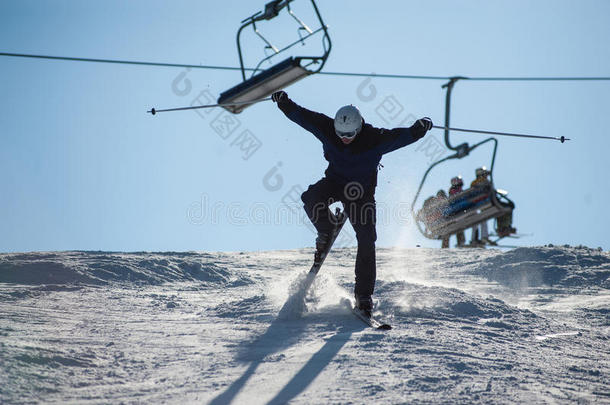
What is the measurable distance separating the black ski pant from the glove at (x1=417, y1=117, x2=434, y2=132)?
0.66 m

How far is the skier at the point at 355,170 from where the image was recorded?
4934 millimetres

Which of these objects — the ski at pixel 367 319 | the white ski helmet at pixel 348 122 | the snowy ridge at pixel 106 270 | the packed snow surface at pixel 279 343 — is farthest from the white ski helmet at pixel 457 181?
the white ski helmet at pixel 348 122

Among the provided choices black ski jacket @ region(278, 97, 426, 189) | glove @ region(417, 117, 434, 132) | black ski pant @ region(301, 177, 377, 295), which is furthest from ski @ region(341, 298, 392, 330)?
glove @ region(417, 117, 434, 132)

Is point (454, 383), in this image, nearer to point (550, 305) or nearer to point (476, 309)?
point (476, 309)

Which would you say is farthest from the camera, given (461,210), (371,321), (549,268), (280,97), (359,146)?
(461,210)

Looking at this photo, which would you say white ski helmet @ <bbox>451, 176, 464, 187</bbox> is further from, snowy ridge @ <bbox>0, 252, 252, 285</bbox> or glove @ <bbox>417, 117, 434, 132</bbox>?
glove @ <bbox>417, 117, 434, 132</bbox>

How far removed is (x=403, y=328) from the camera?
14.8 feet

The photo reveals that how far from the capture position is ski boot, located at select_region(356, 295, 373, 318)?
486 cm

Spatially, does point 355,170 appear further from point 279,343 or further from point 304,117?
point 279,343

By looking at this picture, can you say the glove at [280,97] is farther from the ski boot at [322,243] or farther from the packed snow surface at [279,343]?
the packed snow surface at [279,343]

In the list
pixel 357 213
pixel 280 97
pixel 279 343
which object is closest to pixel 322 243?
pixel 357 213

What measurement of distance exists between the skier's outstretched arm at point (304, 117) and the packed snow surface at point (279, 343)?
135 centimetres

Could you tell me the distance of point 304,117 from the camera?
525 centimetres

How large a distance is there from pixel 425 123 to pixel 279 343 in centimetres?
228
